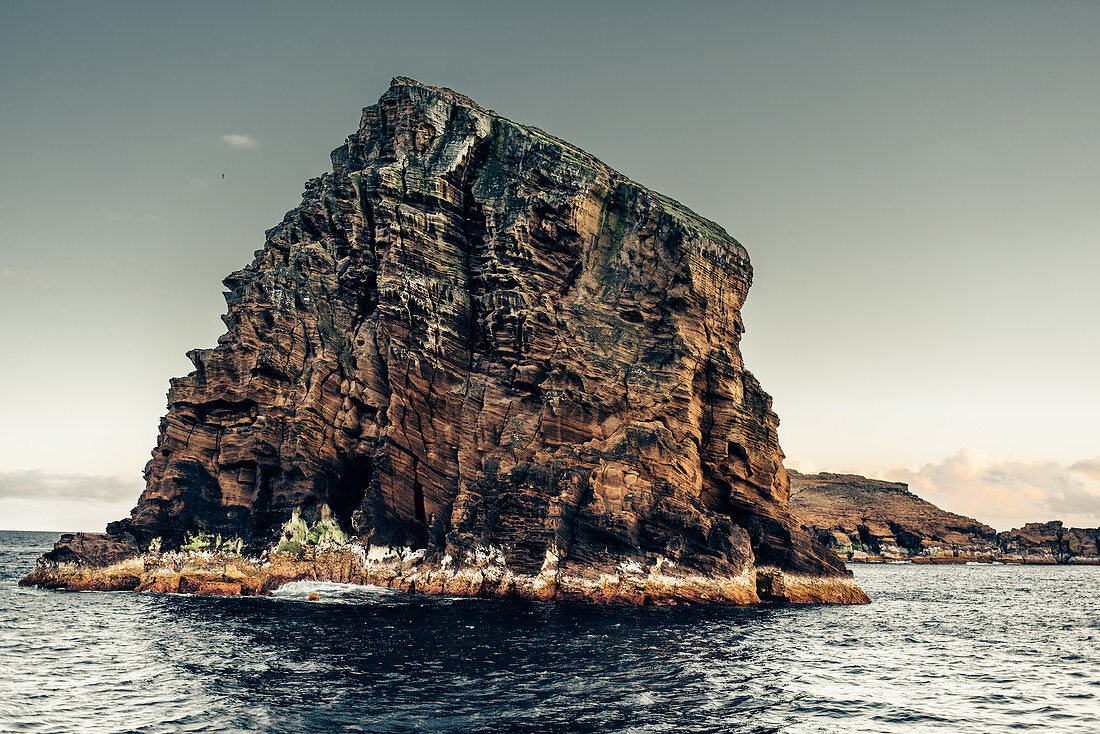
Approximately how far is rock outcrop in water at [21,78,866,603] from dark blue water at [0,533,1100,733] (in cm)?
673

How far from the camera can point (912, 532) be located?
174625mm

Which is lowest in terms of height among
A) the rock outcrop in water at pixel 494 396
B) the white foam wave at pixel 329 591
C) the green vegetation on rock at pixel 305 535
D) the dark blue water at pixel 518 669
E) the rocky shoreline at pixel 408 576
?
the dark blue water at pixel 518 669

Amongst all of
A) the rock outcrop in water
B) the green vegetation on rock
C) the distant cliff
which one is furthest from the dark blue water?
the distant cliff

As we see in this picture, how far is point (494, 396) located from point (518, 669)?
34268mm

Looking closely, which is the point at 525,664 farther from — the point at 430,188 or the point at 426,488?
the point at 430,188

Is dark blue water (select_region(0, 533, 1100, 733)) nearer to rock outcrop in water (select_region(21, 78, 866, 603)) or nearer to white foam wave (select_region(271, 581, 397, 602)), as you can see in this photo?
white foam wave (select_region(271, 581, 397, 602))

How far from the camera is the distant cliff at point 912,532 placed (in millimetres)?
173750

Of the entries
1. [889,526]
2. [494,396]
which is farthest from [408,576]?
[889,526]

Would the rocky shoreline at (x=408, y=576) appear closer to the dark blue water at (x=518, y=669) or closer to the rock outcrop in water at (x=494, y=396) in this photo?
the rock outcrop in water at (x=494, y=396)

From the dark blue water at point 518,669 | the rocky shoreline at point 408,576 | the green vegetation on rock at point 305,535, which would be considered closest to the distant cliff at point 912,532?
the rocky shoreline at point 408,576

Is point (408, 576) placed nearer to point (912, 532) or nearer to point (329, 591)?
point (329, 591)

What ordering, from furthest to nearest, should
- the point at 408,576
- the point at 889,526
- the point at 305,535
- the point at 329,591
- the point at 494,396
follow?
1. the point at 889,526
2. the point at 494,396
3. the point at 305,535
4. the point at 408,576
5. the point at 329,591

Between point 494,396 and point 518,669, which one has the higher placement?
point 494,396

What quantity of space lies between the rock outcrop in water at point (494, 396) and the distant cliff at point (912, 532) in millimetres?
118624
